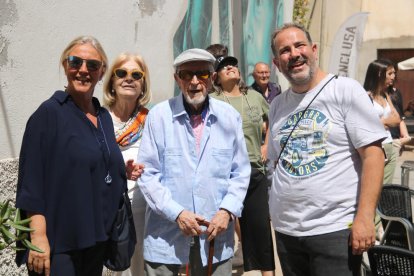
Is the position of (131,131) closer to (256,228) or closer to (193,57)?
(193,57)

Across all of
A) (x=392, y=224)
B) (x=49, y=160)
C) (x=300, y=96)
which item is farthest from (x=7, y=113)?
(x=392, y=224)

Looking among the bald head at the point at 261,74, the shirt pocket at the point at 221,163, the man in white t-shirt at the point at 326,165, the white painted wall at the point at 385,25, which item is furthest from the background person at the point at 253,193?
the white painted wall at the point at 385,25

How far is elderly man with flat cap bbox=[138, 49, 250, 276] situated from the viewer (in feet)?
9.43

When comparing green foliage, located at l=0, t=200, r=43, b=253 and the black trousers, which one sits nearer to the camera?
green foliage, located at l=0, t=200, r=43, b=253

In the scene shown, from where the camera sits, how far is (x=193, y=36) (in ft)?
21.4

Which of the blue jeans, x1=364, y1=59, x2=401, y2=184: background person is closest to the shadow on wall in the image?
the blue jeans

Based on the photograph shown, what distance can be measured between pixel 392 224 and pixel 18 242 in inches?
109

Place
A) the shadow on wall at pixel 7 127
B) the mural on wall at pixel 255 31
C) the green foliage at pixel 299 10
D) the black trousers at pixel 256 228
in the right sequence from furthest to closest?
the green foliage at pixel 299 10 → the mural on wall at pixel 255 31 → the black trousers at pixel 256 228 → the shadow on wall at pixel 7 127

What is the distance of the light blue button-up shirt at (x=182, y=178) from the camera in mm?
2877

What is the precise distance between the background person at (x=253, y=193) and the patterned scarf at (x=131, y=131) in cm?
88

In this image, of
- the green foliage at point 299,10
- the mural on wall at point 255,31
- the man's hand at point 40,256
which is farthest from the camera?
the green foliage at point 299,10

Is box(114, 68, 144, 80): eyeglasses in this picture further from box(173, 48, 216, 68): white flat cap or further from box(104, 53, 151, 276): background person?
box(173, 48, 216, 68): white flat cap

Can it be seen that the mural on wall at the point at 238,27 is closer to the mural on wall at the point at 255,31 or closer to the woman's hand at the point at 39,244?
the mural on wall at the point at 255,31

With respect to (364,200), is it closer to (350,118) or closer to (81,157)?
(350,118)
